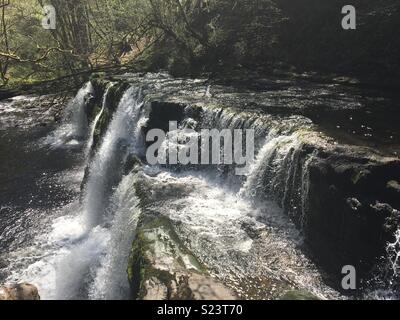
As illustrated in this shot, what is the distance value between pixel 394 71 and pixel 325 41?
3.58 meters

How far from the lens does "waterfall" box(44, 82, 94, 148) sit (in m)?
18.5

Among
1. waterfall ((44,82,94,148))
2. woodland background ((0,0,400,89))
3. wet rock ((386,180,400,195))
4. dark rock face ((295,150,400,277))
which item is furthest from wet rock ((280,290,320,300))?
waterfall ((44,82,94,148))

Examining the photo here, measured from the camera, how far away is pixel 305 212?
28.3ft

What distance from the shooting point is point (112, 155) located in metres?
14.1

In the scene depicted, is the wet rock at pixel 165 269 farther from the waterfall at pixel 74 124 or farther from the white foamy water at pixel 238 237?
the waterfall at pixel 74 124

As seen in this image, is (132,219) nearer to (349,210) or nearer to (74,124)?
(349,210)

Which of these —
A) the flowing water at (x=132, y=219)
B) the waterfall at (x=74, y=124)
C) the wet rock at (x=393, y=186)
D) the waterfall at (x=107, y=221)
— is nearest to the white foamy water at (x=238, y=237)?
the flowing water at (x=132, y=219)

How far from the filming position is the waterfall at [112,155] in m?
12.1

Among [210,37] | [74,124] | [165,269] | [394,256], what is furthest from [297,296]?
[210,37]

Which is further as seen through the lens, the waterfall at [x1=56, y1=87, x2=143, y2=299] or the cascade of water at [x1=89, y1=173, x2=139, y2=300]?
the waterfall at [x1=56, y1=87, x2=143, y2=299]
